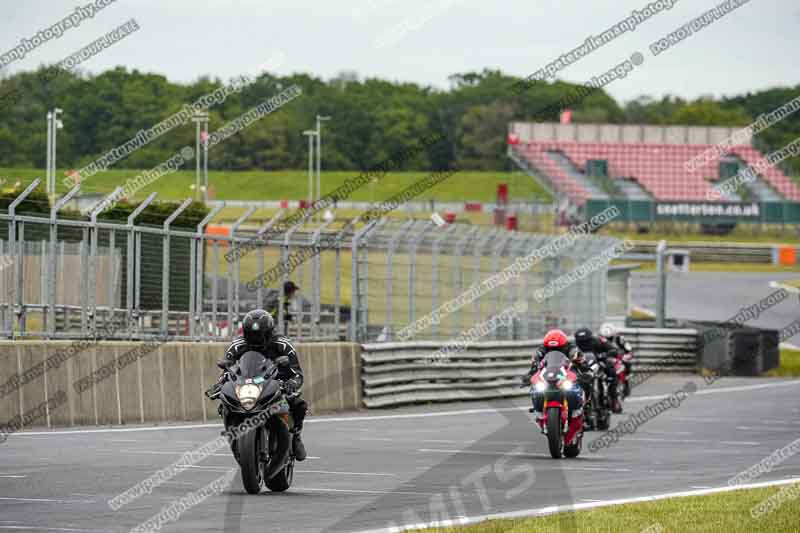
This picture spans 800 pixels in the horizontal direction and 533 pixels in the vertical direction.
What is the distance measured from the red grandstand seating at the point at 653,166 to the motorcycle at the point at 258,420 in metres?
74.5

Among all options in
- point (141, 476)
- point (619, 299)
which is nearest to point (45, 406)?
point (141, 476)

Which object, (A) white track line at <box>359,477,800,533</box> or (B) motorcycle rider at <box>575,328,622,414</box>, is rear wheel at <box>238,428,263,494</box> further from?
(B) motorcycle rider at <box>575,328,622,414</box>

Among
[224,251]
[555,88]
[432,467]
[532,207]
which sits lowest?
[432,467]

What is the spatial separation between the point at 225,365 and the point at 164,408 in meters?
8.54

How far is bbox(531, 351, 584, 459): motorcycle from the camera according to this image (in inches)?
656

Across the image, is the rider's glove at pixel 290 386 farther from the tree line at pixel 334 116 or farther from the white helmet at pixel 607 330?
the tree line at pixel 334 116

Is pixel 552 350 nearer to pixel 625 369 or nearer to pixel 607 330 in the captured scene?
pixel 607 330

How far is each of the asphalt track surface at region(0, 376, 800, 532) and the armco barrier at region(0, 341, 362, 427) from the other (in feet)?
1.38

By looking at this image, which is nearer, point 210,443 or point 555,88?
point 210,443

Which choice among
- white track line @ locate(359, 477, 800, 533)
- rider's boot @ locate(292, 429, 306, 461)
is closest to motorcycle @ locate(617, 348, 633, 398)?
white track line @ locate(359, 477, 800, 533)

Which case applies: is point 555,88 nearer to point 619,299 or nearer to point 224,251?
point 619,299

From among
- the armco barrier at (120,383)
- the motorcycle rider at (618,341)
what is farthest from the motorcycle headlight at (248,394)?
the motorcycle rider at (618,341)

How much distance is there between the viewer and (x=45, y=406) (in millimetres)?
18531

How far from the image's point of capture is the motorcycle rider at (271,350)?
12.4 metres
